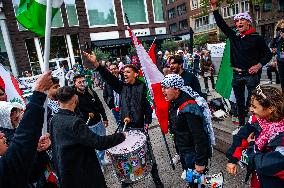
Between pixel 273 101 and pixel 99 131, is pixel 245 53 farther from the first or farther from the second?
pixel 99 131

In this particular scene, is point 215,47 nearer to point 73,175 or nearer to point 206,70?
point 206,70

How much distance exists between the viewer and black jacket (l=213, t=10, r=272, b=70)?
4094 millimetres

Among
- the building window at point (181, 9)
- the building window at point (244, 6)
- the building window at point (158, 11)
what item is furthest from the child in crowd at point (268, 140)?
the building window at point (181, 9)

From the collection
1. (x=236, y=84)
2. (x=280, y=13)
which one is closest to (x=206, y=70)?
(x=236, y=84)

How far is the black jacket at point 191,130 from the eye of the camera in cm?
288

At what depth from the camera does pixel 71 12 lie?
1077 inches

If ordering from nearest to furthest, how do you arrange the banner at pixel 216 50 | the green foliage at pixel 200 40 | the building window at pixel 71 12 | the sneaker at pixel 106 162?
1. the sneaker at pixel 106 162
2. the banner at pixel 216 50
3. the building window at pixel 71 12
4. the green foliage at pixel 200 40

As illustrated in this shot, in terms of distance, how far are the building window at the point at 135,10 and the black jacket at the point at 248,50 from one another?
28512mm

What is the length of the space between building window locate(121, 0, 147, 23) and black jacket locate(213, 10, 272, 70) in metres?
28.5

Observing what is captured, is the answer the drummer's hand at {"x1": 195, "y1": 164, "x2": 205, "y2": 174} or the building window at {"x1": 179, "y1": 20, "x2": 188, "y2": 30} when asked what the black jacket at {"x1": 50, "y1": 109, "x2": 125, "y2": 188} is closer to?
the drummer's hand at {"x1": 195, "y1": 164, "x2": 205, "y2": 174}

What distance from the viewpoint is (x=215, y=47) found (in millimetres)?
13805

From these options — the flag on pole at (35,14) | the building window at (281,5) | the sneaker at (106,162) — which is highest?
the building window at (281,5)

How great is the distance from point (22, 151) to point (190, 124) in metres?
1.83

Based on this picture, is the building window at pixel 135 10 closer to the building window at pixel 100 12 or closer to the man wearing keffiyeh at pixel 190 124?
→ the building window at pixel 100 12
